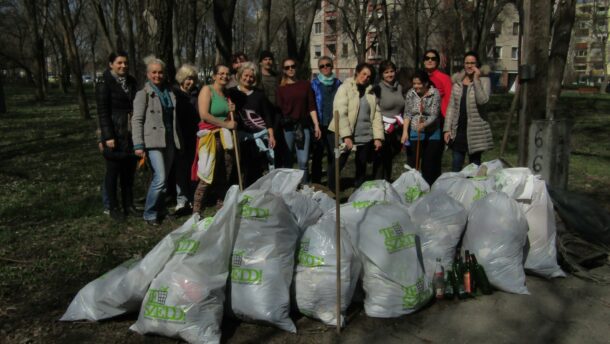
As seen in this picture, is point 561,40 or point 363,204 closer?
point 363,204

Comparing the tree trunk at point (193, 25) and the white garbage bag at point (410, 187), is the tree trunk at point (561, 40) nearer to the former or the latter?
the white garbage bag at point (410, 187)

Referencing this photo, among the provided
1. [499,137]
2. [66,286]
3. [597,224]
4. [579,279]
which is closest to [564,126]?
[597,224]

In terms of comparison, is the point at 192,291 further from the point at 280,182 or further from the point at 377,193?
the point at 377,193

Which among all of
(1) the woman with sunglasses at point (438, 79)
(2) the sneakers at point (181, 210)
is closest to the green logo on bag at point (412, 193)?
(1) the woman with sunglasses at point (438, 79)

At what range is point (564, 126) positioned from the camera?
509 cm

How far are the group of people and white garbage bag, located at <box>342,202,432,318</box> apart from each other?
1.98m

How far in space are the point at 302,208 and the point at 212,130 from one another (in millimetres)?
1768

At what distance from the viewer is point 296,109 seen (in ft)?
18.9

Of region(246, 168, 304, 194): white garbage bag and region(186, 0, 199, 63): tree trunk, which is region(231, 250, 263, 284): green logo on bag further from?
region(186, 0, 199, 63): tree trunk

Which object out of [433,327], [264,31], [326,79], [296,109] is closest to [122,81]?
[296,109]

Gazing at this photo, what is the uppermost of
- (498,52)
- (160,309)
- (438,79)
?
(498,52)

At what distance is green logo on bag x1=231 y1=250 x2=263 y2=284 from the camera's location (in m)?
3.12

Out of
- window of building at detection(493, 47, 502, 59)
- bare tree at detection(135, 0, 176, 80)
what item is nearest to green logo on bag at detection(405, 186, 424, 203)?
bare tree at detection(135, 0, 176, 80)

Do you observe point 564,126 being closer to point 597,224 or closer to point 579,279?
point 597,224
